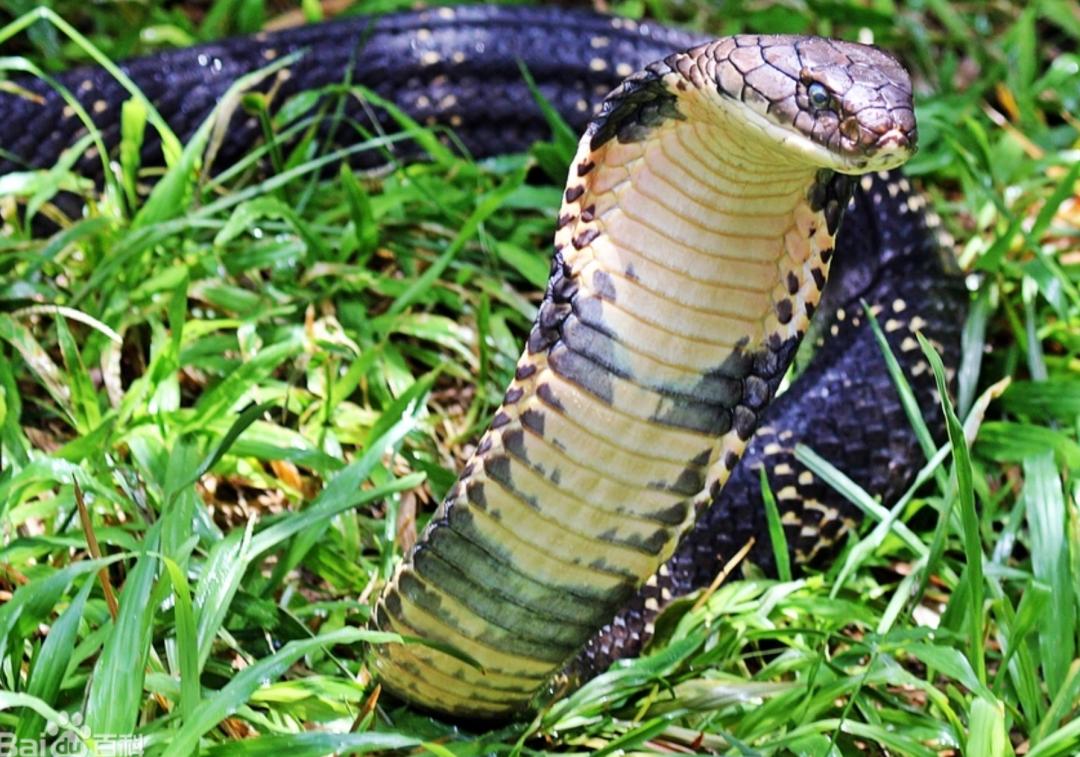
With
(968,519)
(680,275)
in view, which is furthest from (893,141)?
(968,519)

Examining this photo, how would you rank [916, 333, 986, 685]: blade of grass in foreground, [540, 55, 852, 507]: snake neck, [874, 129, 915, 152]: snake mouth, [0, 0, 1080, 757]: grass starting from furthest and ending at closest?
[0, 0, 1080, 757]: grass, [916, 333, 986, 685]: blade of grass in foreground, [540, 55, 852, 507]: snake neck, [874, 129, 915, 152]: snake mouth

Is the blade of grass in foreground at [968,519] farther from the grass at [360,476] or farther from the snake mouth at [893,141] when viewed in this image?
the snake mouth at [893,141]

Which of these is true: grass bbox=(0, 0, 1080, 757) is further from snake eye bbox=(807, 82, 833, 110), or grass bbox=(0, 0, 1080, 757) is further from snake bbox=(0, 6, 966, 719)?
snake eye bbox=(807, 82, 833, 110)

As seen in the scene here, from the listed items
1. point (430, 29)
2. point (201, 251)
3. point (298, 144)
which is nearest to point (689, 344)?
point (201, 251)

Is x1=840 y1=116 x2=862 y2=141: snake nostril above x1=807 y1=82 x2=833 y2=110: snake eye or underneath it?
underneath

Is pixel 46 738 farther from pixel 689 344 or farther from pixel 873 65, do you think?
pixel 873 65

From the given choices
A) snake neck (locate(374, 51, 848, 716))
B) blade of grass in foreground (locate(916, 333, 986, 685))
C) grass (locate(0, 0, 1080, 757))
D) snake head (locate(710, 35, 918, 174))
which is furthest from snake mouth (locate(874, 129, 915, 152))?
grass (locate(0, 0, 1080, 757))

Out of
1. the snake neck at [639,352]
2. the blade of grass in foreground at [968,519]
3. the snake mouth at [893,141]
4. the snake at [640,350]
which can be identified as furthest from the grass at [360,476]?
the snake mouth at [893,141]
